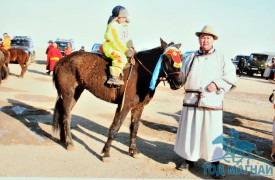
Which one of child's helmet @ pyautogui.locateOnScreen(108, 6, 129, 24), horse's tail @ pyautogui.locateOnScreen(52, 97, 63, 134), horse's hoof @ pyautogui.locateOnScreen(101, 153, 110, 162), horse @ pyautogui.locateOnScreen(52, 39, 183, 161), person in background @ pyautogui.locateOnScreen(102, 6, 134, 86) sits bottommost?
horse's hoof @ pyautogui.locateOnScreen(101, 153, 110, 162)

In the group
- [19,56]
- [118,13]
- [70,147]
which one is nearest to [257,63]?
[19,56]

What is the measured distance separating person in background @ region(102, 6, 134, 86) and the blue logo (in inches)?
76.7

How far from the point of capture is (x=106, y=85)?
4910mm

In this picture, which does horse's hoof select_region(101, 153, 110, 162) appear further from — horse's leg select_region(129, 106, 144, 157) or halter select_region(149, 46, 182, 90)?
halter select_region(149, 46, 182, 90)

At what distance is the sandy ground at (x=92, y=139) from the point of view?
13.9 ft

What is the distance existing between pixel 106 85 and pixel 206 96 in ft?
5.94

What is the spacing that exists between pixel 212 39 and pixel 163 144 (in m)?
2.64

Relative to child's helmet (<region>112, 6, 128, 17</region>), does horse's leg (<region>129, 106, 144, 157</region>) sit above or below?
below

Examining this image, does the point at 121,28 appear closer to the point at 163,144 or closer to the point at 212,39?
the point at 212,39

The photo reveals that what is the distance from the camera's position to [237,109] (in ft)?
33.9

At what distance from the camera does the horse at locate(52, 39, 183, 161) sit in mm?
4680

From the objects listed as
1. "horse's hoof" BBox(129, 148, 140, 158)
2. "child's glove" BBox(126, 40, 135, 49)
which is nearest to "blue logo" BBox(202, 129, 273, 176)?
"horse's hoof" BBox(129, 148, 140, 158)

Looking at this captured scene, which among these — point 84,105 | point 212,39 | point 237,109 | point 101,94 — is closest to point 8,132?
point 101,94

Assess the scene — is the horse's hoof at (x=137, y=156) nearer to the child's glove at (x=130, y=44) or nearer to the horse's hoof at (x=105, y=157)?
the horse's hoof at (x=105, y=157)
